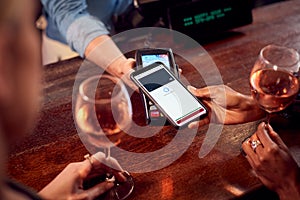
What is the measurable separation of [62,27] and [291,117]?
2.38ft

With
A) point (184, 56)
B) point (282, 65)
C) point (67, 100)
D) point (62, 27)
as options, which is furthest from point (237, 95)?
point (62, 27)

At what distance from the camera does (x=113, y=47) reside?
50.4 inches

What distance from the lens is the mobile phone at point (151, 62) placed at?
102cm

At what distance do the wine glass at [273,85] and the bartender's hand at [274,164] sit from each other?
0.06m

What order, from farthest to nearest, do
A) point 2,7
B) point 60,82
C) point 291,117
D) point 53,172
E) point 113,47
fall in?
point 113,47 → point 60,82 → point 291,117 → point 53,172 → point 2,7

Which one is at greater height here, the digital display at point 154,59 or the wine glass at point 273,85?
the digital display at point 154,59

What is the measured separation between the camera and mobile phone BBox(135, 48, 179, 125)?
102 centimetres

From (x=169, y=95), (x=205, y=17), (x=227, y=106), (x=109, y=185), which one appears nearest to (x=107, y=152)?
(x=109, y=185)

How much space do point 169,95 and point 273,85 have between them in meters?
0.22

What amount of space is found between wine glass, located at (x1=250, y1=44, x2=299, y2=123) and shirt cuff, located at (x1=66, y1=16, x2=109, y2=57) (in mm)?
510

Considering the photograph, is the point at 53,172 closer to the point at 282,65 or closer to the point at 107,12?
the point at 282,65

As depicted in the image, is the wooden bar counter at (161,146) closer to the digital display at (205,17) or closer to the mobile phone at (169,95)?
the mobile phone at (169,95)

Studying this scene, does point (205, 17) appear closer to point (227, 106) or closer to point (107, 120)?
point (227, 106)

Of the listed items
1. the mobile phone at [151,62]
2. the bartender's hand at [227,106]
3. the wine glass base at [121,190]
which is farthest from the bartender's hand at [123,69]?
the wine glass base at [121,190]
